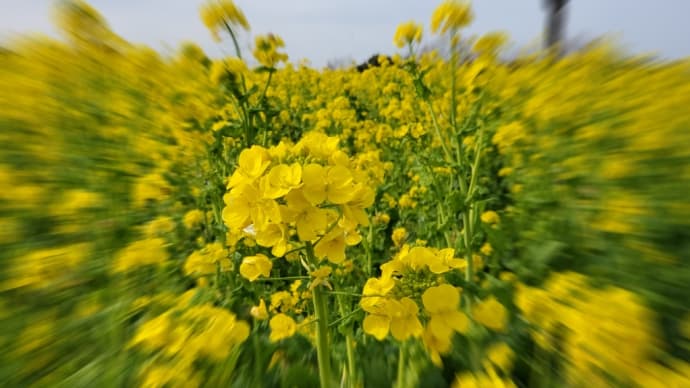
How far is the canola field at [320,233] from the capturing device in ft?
2.24

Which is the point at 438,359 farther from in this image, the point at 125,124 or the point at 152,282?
the point at 125,124

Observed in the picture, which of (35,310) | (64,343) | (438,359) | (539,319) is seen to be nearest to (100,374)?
(64,343)

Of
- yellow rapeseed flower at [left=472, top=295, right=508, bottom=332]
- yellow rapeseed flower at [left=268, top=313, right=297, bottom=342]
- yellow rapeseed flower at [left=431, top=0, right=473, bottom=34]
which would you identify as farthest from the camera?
yellow rapeseed flower at [left=431, top=0, right=473, bottom=34]

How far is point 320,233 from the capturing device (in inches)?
29.7

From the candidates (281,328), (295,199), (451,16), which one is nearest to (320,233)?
(295,199)

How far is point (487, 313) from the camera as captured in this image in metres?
0.69

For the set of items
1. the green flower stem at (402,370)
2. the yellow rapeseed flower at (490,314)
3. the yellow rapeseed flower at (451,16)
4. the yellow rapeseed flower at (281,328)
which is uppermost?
the yellow rapeseed flower at (451,16)

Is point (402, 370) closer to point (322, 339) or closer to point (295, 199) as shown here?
point (322, 339)

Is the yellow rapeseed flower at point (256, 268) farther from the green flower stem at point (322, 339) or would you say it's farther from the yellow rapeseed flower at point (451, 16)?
the yellow rapeseed flower at point (451, 16)

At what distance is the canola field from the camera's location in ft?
2.24

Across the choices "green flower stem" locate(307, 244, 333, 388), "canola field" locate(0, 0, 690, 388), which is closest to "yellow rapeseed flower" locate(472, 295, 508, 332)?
"canola field" locate(0, 0, 690, 388)

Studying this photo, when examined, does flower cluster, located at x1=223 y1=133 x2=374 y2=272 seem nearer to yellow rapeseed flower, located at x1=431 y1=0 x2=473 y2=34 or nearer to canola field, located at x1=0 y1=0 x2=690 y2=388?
canola field, located at x1=0 y1=0 x2=690 y2=388

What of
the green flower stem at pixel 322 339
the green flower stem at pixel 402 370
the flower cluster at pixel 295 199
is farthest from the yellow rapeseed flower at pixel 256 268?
the green flower stem at pixel 402 370

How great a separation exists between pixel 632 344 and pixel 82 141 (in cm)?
156
